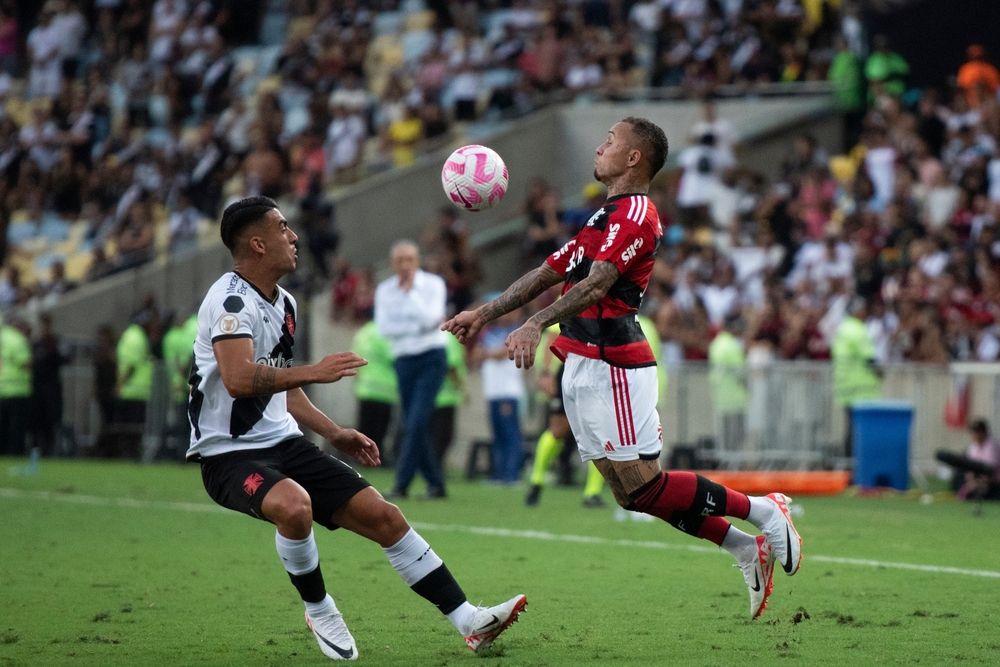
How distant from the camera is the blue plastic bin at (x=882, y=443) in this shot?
15.6 meters

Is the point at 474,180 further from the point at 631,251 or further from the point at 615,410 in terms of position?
the point at 615,410

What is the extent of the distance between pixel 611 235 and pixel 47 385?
55.9 feet

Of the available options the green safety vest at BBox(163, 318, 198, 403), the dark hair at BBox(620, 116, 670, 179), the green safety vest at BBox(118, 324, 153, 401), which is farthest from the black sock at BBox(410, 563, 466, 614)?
the green safety vest at BBox(118, 324, 153, 401)

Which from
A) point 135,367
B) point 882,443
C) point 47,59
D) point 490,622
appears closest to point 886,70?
point 882,443

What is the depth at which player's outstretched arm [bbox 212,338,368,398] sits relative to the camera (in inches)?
225

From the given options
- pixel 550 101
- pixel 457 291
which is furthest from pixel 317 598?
pixel 550 101

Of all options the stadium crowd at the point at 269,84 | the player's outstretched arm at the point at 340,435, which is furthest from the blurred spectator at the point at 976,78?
the player's outstretched arm at the point at 340,435

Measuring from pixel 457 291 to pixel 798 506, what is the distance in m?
8.23

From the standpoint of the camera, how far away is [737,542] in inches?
269

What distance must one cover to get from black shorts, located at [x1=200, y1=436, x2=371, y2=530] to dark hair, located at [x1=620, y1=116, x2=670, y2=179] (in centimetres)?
214

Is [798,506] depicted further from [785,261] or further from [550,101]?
[550,101]

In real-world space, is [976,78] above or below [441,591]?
above

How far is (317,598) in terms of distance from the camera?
6.14 meters

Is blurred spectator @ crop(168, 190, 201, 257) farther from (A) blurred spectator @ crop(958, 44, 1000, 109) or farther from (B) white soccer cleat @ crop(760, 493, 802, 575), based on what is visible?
(B) white soccer cleat @ crop(760, 493, 802, 575)
